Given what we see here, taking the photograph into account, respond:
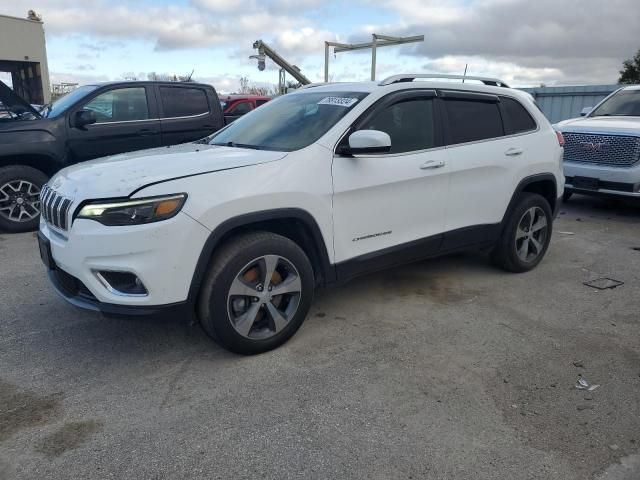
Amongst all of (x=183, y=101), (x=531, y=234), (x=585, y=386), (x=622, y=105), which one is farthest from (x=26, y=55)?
(x=585, y=386)

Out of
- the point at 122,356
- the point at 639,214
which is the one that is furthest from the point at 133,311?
the point at 639,214

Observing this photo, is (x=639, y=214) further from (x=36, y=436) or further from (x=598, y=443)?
(x=36, y=436)

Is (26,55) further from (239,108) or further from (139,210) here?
(139,210)

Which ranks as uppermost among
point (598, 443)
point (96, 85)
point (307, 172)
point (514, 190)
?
point (96, 85)

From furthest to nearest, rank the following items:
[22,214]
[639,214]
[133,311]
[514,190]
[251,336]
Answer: [639,214] → [22,214] → [514,190] → [251,336] → [133,311]

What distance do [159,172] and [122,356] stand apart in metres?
1.25

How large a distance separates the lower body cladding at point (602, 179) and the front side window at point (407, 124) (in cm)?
466

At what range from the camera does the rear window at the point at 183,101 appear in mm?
7398

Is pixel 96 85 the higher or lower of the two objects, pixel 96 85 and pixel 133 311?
the higher

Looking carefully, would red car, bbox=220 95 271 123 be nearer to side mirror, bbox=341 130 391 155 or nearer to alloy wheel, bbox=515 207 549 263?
alloy wheel, bbox=515 207 549 263

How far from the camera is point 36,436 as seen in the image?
2.60 metres

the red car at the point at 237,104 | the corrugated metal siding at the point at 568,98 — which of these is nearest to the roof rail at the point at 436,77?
the red car at the point at 237,104

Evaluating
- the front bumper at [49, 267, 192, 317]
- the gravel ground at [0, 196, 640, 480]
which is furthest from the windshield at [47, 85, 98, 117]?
the front bumper at [49, 267, 192, 317]

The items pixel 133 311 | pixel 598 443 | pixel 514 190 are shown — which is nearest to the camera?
pixel 598 443
